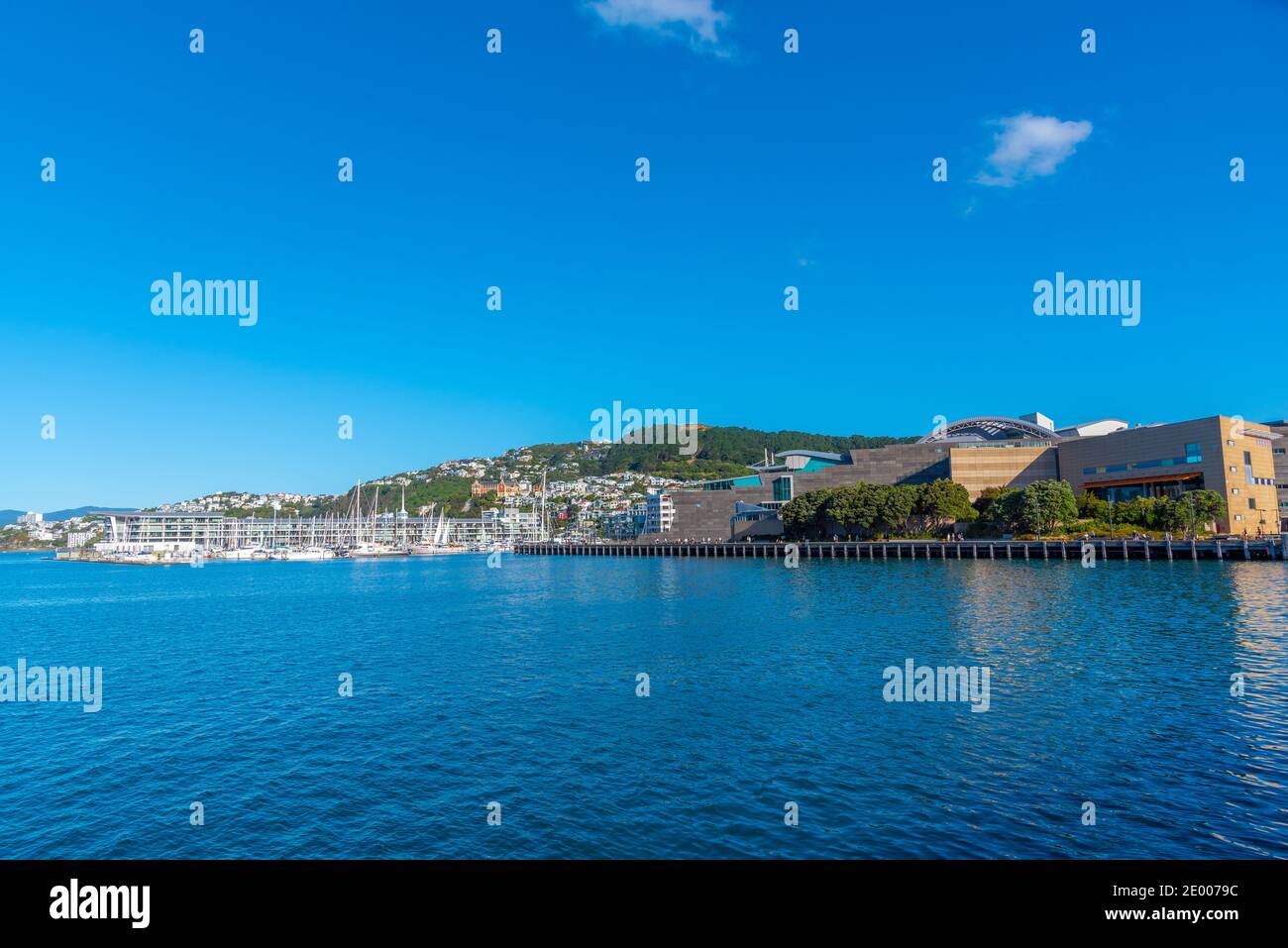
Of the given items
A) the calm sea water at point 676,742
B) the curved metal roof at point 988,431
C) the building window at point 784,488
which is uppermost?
the curved metal roof at point 988,431

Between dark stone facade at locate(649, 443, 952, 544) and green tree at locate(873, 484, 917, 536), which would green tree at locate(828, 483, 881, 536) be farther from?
dark stone facade at locate(649, 443, 952, 544)

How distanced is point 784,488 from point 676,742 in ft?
518

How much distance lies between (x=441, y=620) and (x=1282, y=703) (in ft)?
175

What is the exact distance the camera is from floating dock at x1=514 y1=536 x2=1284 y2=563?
93706mm

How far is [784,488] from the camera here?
17950cm

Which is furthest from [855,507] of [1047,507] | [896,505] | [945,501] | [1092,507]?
[1092,507]

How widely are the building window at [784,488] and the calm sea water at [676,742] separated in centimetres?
12376

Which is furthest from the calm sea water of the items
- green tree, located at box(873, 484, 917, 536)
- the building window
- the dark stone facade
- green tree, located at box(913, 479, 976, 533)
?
the building window

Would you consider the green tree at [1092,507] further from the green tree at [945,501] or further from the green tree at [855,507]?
the green tree at [855,507]

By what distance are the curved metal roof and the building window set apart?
101ft

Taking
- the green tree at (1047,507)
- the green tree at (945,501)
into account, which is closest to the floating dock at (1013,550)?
the green tree at (1047,507)

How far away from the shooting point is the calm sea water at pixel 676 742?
1798 cm
